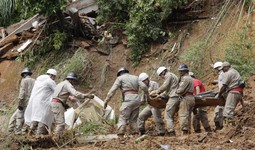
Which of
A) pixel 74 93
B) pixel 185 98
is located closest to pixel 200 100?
pixel 185 98

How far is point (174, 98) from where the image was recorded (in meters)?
11.8

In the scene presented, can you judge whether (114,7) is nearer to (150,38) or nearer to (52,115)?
(150,38)

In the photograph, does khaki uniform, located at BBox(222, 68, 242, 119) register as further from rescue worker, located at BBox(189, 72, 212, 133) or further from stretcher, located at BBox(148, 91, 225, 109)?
rescue worker, located at BBox(189, 72, 212, 133)

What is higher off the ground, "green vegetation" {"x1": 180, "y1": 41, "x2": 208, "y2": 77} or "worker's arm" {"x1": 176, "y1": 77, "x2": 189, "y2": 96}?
"green vegetation" {"x1": 180, "y1": 41, "x2": 208, "y2": 77}

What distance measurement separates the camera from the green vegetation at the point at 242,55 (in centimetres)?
1353

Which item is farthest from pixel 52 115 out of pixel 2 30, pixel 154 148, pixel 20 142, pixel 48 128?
pixel 2 30

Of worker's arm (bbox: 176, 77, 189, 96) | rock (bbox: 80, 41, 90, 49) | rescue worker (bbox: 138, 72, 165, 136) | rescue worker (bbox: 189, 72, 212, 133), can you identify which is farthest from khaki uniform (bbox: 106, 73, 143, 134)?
rock (bbox: 80, 41, 90, 49)

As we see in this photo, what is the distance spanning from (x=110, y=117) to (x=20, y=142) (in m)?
3.48

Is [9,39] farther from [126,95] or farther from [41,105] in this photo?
[126,95]

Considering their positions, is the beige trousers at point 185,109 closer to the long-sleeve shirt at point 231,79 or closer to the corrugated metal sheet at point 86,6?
the long-sleeve shirt at point 231,79

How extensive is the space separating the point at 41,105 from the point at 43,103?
7cm

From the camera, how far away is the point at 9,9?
1889 cm

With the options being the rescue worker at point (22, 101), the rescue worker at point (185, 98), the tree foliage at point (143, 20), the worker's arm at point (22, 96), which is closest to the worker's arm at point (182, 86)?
the rescue worker at point (185, 98)

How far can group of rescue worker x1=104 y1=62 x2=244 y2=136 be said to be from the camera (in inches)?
449
